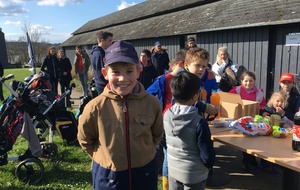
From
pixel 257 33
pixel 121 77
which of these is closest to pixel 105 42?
pixel 121 77

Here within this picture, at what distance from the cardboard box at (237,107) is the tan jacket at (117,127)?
2076 millimetres

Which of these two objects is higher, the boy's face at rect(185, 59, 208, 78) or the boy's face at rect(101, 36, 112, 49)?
the boy's face at rect(101, 36, 112, 49)

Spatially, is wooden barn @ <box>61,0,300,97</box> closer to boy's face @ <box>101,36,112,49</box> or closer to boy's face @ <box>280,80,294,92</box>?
boy's face @ <box>280,80,294,92</box>

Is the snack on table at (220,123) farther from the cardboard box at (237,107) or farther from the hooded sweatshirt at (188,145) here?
the hooded sweatshirt at (188,145)

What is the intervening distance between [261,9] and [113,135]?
7459 millimetres

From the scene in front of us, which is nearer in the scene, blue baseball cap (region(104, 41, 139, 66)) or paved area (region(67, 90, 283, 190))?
blue baseball cap (region(104, 41, 139, 66))

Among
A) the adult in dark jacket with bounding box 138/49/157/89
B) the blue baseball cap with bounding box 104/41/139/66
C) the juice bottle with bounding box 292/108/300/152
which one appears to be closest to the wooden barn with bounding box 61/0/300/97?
the adult in dark jacket with bounding box 138/49/157/89

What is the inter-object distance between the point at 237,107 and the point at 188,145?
5.23ft

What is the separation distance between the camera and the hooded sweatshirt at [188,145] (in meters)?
2.30

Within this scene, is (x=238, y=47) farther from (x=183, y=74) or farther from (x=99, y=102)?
(x=99, y=102)

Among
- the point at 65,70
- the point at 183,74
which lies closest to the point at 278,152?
the point at 183,74

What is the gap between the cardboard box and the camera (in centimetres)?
371

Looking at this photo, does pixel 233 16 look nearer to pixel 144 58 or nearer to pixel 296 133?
pixel 144 58

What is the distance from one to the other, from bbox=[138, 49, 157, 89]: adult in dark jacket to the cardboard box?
320cm
